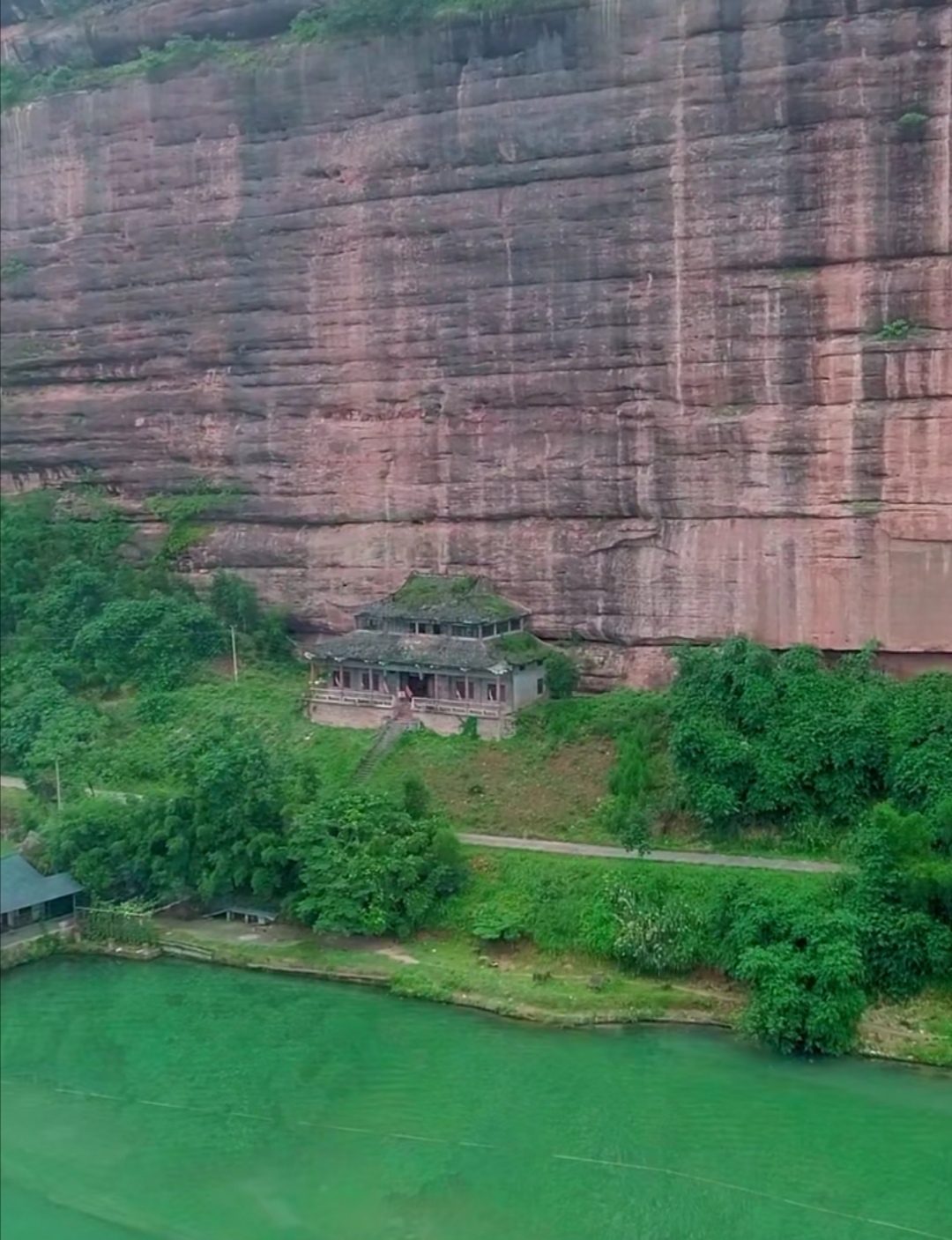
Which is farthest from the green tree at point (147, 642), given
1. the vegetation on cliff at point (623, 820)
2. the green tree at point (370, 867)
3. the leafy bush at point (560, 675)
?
the green tree at point (370, 867)

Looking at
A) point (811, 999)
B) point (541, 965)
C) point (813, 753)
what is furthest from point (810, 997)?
point (813, 753)

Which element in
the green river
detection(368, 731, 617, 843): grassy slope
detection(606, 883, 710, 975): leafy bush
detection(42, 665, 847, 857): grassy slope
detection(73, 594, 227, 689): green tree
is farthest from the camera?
detection(73, 594, 227, 689): green tree

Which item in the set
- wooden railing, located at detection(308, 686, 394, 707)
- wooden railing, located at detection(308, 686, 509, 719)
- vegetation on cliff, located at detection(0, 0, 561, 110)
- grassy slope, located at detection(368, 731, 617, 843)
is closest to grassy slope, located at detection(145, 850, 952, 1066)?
grassy slope, located at detection(368, 731, 617, 843)

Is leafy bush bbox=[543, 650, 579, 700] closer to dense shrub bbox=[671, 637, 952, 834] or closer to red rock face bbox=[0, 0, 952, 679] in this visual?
red rock face bbox=[0, 0, 952, 679]

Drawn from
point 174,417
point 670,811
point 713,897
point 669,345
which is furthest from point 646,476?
point 174,417

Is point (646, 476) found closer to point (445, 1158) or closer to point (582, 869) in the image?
point (582, 869)

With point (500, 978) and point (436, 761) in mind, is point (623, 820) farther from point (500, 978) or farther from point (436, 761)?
point (436, 761)
